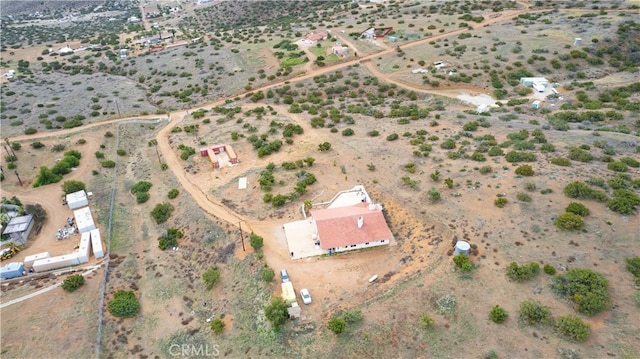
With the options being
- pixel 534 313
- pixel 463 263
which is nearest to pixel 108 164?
pixel 463 263

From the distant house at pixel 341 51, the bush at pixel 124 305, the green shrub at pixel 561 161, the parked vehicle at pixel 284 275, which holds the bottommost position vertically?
the bush at pixel 124 305

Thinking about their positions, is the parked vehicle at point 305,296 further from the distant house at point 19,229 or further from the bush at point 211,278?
the distant house at point 19,229

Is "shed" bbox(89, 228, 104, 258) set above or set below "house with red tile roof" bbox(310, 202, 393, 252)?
below

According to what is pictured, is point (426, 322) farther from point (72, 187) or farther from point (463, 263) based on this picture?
point (72, 187)

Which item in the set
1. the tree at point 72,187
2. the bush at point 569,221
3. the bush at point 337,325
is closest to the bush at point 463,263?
the bush at point 569,221

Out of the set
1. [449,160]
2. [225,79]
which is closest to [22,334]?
[449,160]

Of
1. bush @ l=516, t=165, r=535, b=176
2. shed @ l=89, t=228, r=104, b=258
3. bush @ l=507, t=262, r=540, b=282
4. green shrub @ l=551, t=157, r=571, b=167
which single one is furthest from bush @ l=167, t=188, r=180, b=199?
green shrub @ l=551, t=157, r=571, b=167

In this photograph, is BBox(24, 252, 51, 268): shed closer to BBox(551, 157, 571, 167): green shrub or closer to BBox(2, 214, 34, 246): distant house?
BBox(2, 214, 34, 246): distant house
